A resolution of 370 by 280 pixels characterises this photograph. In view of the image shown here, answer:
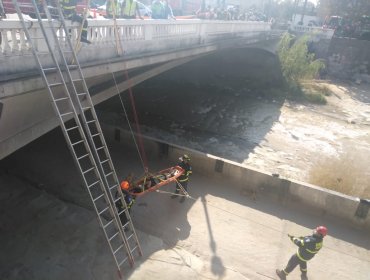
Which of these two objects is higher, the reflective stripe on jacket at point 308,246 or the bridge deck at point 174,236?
the reflective stripe on jacket at point 308,246

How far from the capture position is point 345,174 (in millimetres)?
13242

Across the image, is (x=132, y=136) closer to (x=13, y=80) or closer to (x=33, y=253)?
(x=33, y=253)

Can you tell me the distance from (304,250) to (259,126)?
37.7 ft

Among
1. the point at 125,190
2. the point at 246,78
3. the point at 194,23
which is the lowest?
the point at 246,78

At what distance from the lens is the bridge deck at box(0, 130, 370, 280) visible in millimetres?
7727

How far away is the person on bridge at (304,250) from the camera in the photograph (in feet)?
23.0

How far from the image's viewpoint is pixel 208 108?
2072 centimetres

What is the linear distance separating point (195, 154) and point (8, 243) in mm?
6395

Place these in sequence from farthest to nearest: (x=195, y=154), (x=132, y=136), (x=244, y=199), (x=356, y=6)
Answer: (x=356, y=6) → (x=132, y=136) → (x=195, y=154) → (x=244, y=199)

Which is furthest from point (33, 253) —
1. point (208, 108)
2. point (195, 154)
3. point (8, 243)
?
point (208, 108)

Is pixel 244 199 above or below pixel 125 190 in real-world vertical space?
below

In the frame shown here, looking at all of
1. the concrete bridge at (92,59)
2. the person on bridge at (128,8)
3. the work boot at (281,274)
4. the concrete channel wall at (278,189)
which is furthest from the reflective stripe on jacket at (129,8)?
the work boot at (281,274)

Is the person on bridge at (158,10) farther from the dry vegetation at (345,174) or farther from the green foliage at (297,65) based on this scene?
the green foliage at (297,65)

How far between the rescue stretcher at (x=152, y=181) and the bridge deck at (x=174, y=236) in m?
0.71
